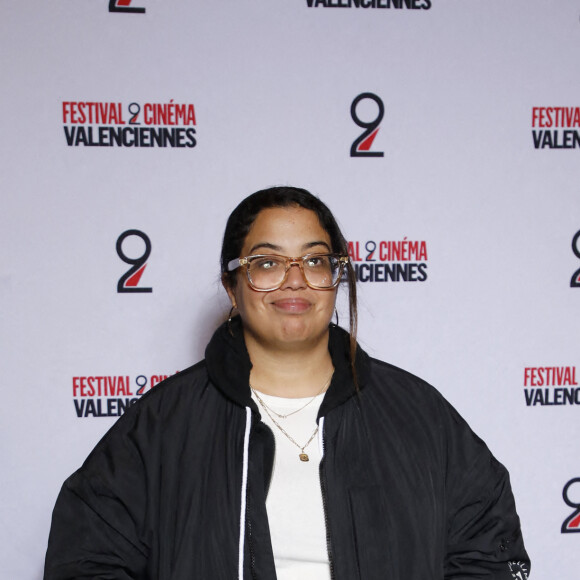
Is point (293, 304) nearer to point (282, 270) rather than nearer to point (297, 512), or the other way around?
point (282, 270)

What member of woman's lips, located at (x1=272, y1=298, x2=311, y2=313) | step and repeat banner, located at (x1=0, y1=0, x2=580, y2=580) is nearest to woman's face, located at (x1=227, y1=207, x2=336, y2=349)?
woman's lips, located at (x1=272, y1=298, x2=311, y2=313)

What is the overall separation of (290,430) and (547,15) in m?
1.41

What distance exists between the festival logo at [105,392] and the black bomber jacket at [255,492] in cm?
62

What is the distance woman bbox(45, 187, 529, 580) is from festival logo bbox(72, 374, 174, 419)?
0.61 metres

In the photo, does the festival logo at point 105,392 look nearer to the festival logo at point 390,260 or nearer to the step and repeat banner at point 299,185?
the step and repeat banner at point 299,185

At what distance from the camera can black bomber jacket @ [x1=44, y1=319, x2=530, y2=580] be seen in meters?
1.12

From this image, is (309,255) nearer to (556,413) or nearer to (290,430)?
(290,430)

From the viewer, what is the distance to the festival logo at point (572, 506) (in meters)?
2.00

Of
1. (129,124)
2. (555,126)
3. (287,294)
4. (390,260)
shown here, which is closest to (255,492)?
(287,294)

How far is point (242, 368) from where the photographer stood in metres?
1.24

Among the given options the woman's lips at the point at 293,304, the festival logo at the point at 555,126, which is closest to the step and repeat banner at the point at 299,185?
the festival logo at the point at 555,126

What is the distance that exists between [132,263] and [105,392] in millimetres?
338

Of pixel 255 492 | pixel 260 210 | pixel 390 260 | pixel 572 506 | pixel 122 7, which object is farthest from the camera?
pixel 572 506

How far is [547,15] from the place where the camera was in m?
1.93
